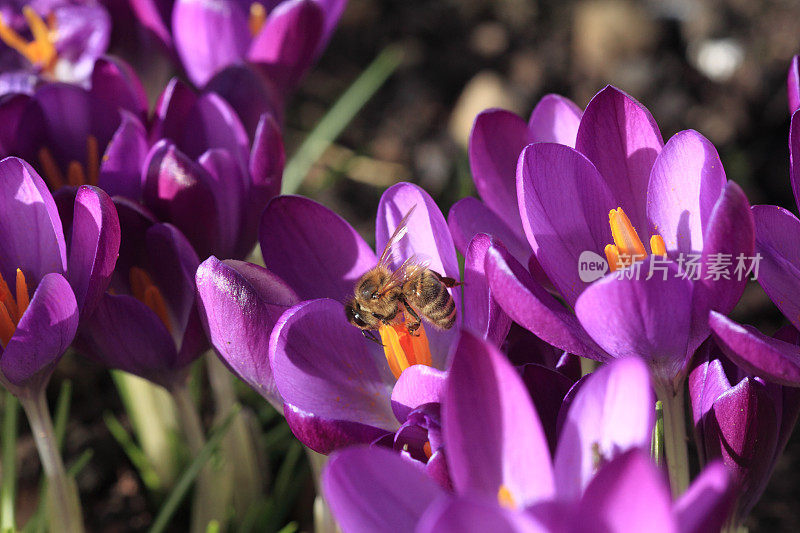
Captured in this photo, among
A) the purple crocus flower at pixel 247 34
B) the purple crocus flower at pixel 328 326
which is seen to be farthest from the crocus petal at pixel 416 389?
the purple crocus flower at pixel 247 34

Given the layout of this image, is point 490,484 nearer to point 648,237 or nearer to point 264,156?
point 648,237

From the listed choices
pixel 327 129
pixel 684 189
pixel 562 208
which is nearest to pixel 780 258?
pixel 684 189

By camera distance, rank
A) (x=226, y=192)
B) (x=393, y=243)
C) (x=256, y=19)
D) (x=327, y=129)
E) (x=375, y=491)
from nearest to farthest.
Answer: (x=375, y=491)
(x=393, y=243)
(x=226, y=192)
(x=256, y=19)
(x=327, y=129)

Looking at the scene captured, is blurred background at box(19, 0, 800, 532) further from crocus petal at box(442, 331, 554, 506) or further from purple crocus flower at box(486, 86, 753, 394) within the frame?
crocus petal at box(442, 331, 554, 506)

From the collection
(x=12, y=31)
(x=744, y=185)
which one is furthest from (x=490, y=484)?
A: (x=744, y=185)

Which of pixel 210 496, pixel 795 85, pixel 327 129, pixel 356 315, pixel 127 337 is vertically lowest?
pixel 210 496

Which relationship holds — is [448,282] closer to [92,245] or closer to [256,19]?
[92,245]

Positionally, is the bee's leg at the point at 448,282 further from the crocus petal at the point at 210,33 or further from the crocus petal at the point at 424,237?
the crocus petal at the point at 210,33
